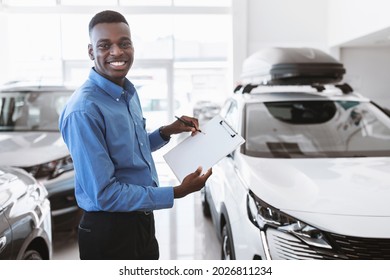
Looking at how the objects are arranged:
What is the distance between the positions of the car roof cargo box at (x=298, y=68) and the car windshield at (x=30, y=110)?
1454 millimetres

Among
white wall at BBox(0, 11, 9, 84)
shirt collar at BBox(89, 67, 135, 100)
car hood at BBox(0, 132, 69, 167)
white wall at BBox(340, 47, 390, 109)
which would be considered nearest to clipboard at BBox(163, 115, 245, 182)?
shirt collar at BBox(89, 67, 135, 100)

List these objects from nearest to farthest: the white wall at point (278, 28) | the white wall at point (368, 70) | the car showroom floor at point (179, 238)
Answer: the car showroom floor at point (179, 238), the white wall at point (278, 28), the white wall at point (368, 70)

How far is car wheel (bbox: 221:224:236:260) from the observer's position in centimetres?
177

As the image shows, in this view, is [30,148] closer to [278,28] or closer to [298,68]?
[298,68]

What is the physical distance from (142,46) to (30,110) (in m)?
1.28

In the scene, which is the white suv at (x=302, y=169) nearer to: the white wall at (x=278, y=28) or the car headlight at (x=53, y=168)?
the car headlight at (x=53, y=168)

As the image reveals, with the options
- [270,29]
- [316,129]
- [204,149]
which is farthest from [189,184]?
[270,29]

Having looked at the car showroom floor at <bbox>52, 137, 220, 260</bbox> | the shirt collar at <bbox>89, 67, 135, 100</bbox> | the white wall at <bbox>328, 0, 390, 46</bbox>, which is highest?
the white wall at <bbox>328, 0, 390, 46</bbox>

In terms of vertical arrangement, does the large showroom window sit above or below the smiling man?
above

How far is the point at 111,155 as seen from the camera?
3.45ft

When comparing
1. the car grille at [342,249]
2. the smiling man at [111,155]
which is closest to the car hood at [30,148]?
the smiling man at [111,155]

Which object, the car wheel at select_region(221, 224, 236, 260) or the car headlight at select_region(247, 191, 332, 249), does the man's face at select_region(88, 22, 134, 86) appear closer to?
the car headlight at select_region(247, 191, 332, 249)

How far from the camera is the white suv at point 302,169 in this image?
1.30 metres
